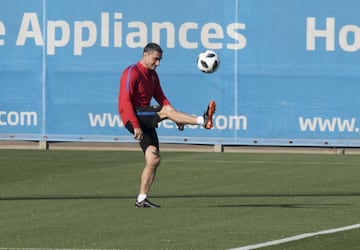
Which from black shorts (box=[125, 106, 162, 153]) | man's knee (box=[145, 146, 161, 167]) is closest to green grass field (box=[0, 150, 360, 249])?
man's knee (box=[145, 146, 161, 167])

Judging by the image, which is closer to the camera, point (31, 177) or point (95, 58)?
point (31, 177)

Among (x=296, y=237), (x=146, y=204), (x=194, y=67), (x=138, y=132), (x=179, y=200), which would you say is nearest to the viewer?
Answer: (x=296, y=237)

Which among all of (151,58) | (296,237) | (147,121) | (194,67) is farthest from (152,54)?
(194,67)

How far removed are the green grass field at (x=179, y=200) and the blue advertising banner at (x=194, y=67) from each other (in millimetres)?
698

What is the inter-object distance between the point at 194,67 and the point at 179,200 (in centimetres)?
967

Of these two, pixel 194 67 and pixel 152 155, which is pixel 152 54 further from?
pixel 194 67

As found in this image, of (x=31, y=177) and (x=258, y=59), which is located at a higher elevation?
(x=258, y=59)

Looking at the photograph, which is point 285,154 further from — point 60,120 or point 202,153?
point 60,120

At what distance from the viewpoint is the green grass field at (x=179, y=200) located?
507 inches

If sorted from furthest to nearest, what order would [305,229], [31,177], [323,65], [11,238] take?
[323,65]
[31,177]
[305,229]
[11,238]

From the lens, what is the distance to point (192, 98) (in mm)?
26391

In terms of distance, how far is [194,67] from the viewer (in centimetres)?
2645

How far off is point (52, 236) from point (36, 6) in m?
14.5

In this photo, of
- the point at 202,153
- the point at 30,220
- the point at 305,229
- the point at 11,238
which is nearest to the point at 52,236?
the point at 11,238
